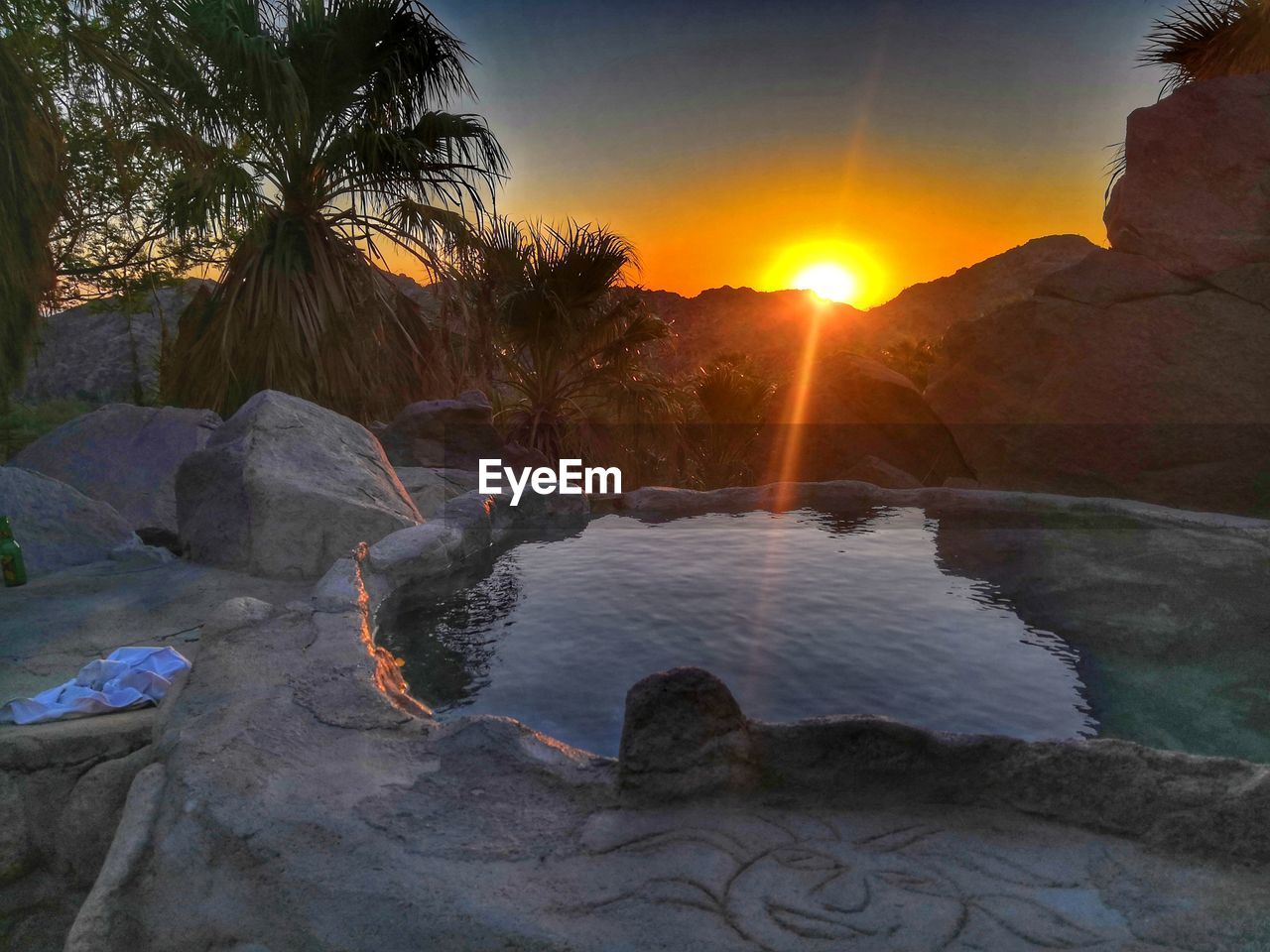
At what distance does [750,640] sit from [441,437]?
7.38 metres

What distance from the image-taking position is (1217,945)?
1.71 meters

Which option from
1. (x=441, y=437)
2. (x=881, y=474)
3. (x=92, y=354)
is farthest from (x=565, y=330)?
(x=92, y=354)

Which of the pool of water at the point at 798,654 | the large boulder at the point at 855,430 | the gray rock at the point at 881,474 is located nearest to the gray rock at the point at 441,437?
the large boulder at the point at 855,430

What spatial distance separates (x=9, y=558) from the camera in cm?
455

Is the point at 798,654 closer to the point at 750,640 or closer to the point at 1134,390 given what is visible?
the point at 750,640

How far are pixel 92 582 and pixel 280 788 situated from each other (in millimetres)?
3057

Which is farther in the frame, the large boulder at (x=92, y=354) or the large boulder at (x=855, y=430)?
the large boulder at (x=92, y=354)

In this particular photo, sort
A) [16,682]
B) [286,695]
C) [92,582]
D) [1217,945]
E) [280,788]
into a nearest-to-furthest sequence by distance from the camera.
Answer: [1217,945] → [280,788] → [286,695] → [16,682] → [92,582]

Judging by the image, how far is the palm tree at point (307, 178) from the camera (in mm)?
9656

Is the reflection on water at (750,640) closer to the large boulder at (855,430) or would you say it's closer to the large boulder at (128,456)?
the large boulder at (128,456)

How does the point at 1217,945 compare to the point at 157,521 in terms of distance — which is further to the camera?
the point at 157,521

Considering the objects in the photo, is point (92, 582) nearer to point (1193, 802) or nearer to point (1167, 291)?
point (1193, 802)

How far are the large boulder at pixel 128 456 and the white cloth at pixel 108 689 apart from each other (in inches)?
152

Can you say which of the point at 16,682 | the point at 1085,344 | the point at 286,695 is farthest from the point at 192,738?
the point at 1085,344
